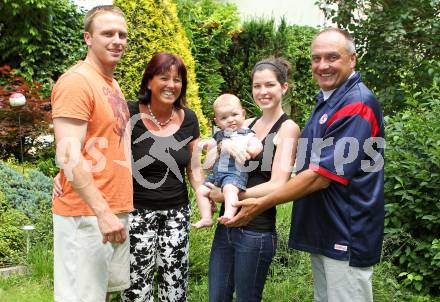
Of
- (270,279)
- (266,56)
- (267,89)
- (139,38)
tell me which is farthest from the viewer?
(266,56)

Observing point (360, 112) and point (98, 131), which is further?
point (98, 131)

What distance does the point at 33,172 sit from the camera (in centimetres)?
690

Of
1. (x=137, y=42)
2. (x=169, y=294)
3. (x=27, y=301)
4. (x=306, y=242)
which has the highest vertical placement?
(x=137, y=42)

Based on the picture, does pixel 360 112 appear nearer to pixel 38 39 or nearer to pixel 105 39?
pixel 105 39

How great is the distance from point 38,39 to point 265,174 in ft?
26.0

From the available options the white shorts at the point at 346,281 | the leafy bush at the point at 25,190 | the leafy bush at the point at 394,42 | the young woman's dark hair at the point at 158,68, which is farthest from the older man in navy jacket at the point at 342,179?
the leafy bush at the point at 25,190

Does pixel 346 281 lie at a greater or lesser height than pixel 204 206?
lesser

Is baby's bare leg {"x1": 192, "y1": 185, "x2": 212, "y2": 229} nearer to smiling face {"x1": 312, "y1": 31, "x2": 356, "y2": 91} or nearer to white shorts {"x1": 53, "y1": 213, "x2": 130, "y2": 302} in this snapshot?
white shorts {"x1": 53, "y1": 213, "x2": 130, "y2": 302}

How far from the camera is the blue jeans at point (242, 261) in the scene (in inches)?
130

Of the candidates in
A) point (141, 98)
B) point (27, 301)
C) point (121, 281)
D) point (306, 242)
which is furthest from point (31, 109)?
point (306, 242)

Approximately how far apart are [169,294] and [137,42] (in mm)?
3749

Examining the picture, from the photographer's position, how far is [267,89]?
134 inches

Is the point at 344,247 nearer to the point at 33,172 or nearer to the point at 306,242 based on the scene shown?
the point at 306,242

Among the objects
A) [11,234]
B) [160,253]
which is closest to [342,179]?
[160,253]
